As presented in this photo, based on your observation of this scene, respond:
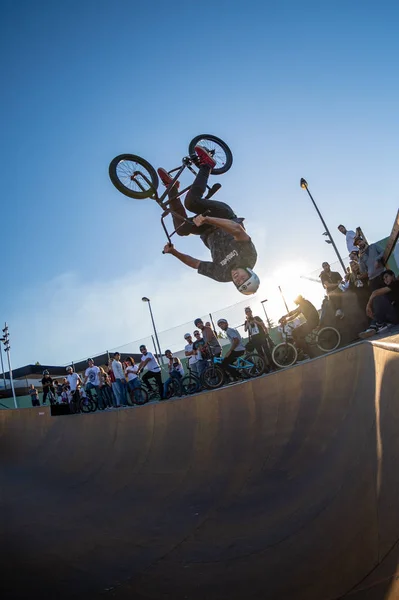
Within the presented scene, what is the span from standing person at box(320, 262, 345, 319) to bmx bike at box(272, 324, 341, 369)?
444 millimetres

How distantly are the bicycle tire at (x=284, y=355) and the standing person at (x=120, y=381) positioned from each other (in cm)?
465

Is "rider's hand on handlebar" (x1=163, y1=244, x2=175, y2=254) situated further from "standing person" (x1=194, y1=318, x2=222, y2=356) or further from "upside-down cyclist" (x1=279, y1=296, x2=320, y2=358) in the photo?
"upside-down cyclist" (x1=279, y1=296, x2=320, y2=358)

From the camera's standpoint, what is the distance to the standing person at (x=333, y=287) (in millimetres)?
7043

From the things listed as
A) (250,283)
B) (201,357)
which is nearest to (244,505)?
(250,283)

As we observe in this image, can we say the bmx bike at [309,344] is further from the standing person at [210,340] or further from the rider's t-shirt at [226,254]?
the rider's t-shirt at [226,254]

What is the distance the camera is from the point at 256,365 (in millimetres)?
7820

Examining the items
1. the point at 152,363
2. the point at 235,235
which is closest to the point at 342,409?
the point at 235,235

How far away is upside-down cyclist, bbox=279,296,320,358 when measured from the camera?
24.1 feet

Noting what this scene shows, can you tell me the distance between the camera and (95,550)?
2219mm

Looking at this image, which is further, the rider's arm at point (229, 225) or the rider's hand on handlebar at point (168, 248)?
the rider's hand on handlebar at point (168, 248)

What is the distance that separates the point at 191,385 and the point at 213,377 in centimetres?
102

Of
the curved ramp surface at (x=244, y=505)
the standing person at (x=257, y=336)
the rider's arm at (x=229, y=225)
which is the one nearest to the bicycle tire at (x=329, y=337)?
the standing person at (x=257, y=336)

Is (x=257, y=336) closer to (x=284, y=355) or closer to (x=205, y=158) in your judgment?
(x=284, y=355)

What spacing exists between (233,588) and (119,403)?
28.9ft
